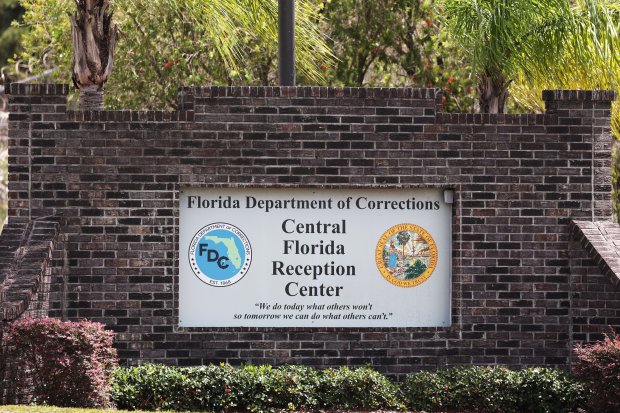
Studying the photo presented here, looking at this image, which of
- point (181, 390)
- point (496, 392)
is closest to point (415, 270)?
point (496, 392)

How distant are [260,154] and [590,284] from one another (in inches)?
147

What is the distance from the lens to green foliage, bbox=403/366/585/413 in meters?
10.4

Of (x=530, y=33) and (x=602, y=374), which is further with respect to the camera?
(x=530, y=33)

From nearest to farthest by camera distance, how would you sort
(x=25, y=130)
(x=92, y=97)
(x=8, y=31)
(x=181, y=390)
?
(x=181, y=390) < (x=25, y=130) < (x=92, y=97) < (x=8, y=31)

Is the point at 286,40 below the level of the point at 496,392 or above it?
above

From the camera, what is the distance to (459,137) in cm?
1123

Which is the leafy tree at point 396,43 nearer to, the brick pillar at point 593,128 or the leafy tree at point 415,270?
the brick pillar at point 593,128

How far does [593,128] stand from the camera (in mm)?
11383

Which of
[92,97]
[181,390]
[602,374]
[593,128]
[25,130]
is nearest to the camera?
[602,374]

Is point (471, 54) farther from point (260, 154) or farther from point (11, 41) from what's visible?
point (11, 41)

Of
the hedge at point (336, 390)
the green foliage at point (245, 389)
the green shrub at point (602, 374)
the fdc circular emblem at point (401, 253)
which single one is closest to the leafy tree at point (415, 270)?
the fdc circular emblem at point (401, 253)

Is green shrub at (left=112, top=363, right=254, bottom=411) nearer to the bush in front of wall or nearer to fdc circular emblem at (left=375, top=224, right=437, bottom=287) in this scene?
the bush in front of wall

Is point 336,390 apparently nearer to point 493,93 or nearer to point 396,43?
point 493,93

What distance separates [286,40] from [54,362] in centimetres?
461
